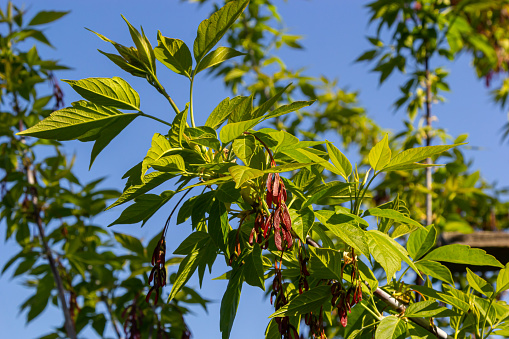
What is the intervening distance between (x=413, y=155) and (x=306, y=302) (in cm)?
24

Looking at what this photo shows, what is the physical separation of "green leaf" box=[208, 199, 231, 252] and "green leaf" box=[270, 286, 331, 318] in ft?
0.37

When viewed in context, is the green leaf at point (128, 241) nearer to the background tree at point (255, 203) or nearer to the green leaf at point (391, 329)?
the background tree at point (255, 203)

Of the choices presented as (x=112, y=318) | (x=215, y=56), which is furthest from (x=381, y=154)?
(x=112, y=318)

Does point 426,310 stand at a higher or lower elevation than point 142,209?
lower

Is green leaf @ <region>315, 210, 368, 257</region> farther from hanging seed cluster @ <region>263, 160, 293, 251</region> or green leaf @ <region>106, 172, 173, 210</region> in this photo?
green leaf @ <region>106, 172, 173, 210</region>

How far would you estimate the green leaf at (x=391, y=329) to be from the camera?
62 centimetres

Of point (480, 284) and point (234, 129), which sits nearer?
point (234, 129)

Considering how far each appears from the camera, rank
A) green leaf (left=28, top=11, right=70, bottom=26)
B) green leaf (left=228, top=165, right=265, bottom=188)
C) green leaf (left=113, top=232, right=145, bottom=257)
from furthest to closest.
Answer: green leaf (left=28, top=11, right=70, bottom=26)
green leaf (left=113, top=232, right=145, bottom=257)
green leaf (left=228, top=165, right=265, bottom=188)

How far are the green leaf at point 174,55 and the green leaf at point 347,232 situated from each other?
0.28 m

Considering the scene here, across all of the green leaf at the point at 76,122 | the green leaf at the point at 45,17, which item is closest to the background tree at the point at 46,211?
the green leaf at the point at 45,17

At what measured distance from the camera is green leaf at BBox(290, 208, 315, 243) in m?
0.58

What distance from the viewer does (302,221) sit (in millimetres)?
599

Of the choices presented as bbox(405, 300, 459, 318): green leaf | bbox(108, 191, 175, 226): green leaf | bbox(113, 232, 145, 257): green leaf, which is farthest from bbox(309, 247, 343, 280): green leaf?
bbox(113, 232, 145, 257): green leaf

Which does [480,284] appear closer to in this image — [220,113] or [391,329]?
[391,329]
